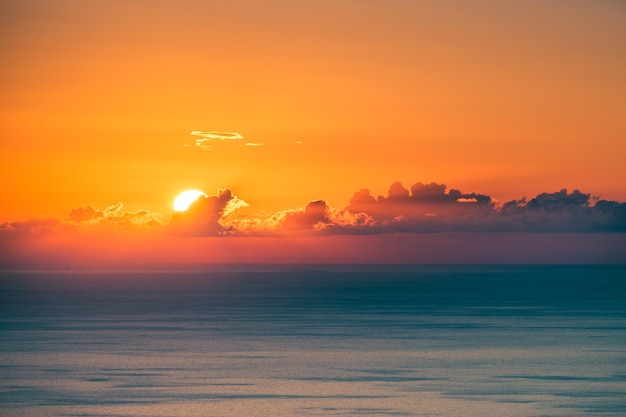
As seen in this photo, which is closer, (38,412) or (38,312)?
(38,412)

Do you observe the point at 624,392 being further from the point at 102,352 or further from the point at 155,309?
the point at 155,309

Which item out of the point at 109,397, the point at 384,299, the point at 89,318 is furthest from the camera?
the point at 384,299

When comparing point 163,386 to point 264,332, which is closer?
point 163,386

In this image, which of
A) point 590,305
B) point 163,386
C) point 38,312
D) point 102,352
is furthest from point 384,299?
point 163,386

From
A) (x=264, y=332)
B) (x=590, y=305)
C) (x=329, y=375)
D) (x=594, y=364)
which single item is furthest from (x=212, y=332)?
(x=590, y=305)

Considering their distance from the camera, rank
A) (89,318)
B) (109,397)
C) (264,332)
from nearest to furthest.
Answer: (109,397) < (264,332) < (89,318)

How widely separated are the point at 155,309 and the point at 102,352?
58.7m

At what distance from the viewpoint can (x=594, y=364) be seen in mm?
69000

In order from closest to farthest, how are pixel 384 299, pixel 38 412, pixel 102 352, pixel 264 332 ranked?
pixel 38 412
pixel 102 352
pixel 264 332
pixel 384 299

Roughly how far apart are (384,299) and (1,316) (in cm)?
6773

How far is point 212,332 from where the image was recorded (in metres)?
95.5

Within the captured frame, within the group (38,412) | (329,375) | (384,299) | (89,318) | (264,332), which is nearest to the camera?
(38,412)

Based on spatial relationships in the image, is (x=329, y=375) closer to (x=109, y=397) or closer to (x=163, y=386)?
(x=163, y=386)

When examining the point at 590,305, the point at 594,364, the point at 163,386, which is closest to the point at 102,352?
the point at 163,386
